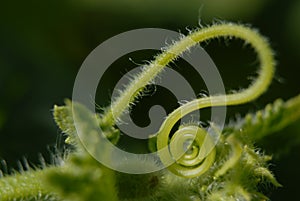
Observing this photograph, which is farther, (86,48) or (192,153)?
(86,48)

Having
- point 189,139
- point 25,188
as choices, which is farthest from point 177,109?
point 25,188

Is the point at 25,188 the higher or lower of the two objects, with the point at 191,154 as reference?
lower

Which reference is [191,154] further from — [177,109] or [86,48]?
[86,48]

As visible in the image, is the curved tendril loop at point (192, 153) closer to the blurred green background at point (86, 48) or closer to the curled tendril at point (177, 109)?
the curled tendril at point (177, 109)

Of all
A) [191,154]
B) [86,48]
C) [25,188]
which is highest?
[86,48]

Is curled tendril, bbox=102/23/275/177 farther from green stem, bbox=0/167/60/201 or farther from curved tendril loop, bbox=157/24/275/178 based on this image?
green stem, bbox=0/167/60/201

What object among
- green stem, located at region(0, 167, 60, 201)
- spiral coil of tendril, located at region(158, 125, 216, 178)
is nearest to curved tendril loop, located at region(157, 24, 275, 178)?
spiral coil of tendril, located at region(158, 125, 216, 178)
